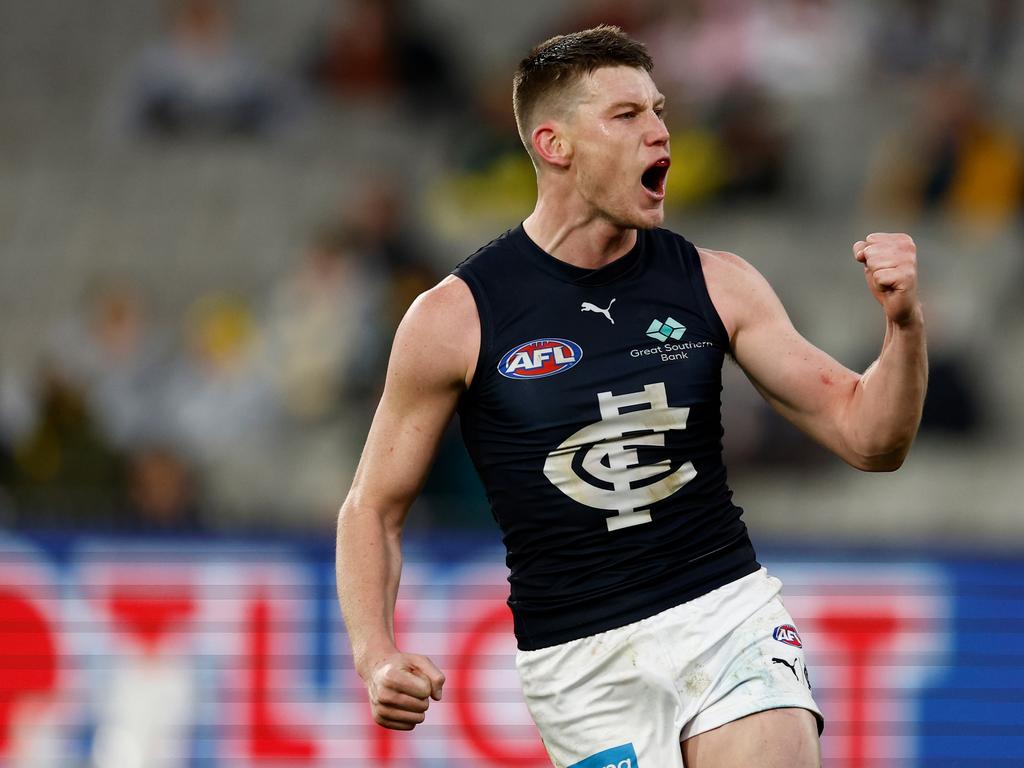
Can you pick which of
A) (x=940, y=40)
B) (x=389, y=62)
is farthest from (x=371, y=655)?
(x=940, y=40)

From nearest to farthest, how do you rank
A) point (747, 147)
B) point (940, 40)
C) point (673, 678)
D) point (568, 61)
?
1. point (673, 678)
2. point (568, 61)
3. point (747, 147)
4. point (940, 40)

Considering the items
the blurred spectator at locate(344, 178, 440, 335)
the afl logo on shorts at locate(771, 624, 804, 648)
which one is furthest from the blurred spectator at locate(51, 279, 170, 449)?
the afl logo on shorts at locate(771, 624, 804, 648)

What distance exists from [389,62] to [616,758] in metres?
10.7

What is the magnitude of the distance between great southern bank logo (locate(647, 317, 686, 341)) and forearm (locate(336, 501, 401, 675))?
→ 91cm

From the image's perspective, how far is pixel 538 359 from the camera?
15.9 ft

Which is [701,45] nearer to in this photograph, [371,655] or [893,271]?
[893,271]

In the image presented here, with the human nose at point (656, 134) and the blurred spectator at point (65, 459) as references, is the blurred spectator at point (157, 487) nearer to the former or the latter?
the blurred spectator at point (65, 459)

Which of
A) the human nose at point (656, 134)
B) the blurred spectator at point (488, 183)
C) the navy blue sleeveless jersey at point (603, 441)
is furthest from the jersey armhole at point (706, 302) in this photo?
the blurred spectator at point (488, 183)

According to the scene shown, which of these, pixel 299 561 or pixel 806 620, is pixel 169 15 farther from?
pixel 806 620

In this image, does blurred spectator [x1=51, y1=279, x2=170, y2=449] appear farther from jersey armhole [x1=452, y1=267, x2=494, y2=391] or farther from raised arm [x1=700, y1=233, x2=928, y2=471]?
raised arm [x1=700, y1=233, x2=928, y2=471]

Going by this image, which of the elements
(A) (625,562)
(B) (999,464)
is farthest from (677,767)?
(B) (999,464)

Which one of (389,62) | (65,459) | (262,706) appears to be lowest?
(262,706)

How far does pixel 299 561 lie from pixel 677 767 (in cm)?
504

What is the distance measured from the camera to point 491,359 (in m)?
4.86
